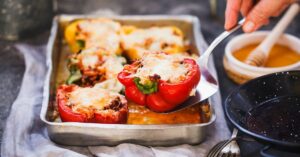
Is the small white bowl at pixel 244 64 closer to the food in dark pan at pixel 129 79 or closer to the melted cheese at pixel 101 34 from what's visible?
the food in dark pan at pixel 129 79

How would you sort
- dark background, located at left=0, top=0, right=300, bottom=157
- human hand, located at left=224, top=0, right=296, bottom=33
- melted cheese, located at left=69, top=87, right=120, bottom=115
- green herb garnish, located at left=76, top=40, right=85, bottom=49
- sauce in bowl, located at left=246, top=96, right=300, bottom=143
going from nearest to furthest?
1. sauce in bowl, located at left=246, top=96, right=300, bottom=143
2. melted cheese, located at left=69, top=87, right=120, bottom=115
3. human hand, located at left=224, top=0, right=296, bottom=33
4. dark background, located at left=0, top=0, right=300, bottom=157
5. green herb garnish, located at left=76, top=40, right=85, bottom=49

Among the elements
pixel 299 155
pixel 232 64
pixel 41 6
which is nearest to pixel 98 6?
pixel 41 6

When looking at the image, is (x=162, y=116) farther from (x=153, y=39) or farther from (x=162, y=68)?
(x=153, y=39)

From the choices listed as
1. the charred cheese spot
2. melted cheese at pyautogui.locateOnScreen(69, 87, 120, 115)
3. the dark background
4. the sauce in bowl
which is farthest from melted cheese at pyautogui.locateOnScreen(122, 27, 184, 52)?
the sauce in bowl

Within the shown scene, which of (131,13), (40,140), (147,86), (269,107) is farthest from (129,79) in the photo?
(131,13)

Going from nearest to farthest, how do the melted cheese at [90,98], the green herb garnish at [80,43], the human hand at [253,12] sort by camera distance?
the melted cheese at [90,98], the human hand at [253,12], the green herb garnish at [80,43]

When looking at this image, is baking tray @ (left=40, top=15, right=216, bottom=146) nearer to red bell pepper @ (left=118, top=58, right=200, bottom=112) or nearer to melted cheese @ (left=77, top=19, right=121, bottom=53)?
red bell pepper @ (left=118, top=58, right=200, bottom=112)

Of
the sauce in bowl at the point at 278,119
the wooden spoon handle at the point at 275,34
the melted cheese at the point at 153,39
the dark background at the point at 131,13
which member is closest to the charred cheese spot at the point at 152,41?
the melted cheese at the point at 153,39
